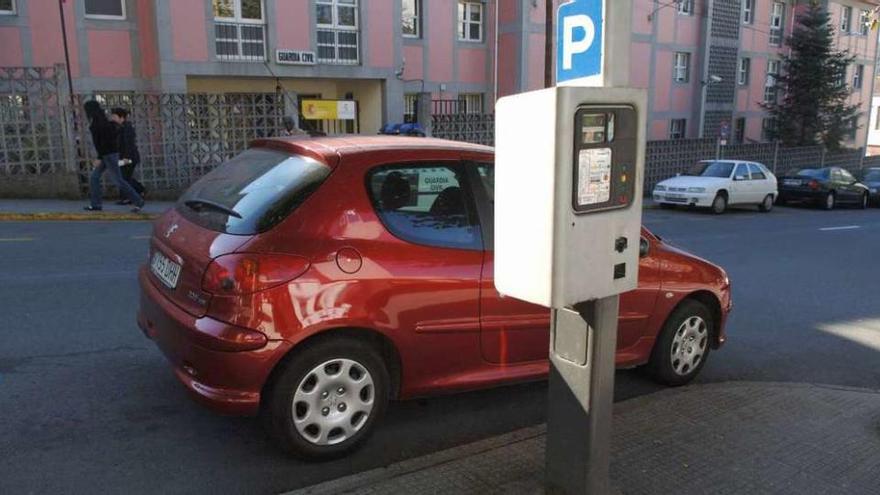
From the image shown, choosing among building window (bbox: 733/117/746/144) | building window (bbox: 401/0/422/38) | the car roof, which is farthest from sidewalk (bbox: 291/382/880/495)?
building window (bbox: 733/117/746/144)

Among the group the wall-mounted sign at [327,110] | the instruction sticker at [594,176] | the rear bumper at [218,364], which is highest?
the wall-mounted sign at [327,110]

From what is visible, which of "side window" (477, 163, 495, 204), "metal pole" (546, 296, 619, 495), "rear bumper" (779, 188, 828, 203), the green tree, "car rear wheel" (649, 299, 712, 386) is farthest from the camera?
the green tree

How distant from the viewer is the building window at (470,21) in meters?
26.0

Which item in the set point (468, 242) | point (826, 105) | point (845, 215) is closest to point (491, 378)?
point (468, 242)

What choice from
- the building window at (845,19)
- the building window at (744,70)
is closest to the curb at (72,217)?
the building window at (744,70)

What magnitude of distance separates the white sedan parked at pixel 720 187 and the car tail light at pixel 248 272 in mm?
17315

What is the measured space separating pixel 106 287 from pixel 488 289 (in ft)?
14.9

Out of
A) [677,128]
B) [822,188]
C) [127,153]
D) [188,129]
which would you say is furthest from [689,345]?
[677,128]

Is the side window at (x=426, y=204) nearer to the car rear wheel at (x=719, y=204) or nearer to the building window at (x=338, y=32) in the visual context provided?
the car rear wheel at (x=719, y=204)

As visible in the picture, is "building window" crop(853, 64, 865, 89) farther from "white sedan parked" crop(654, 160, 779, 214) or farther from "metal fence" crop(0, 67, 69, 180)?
"metal fence" crop(0, 67, 69, 180)

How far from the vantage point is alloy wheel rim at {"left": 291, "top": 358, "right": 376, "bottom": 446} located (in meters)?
3.53

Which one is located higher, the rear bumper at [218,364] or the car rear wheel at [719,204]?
the rear bumper at [218,364]

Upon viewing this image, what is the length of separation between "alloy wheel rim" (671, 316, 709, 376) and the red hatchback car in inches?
48.1

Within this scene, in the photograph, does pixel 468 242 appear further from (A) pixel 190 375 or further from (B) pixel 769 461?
(B) pixel 769 461
